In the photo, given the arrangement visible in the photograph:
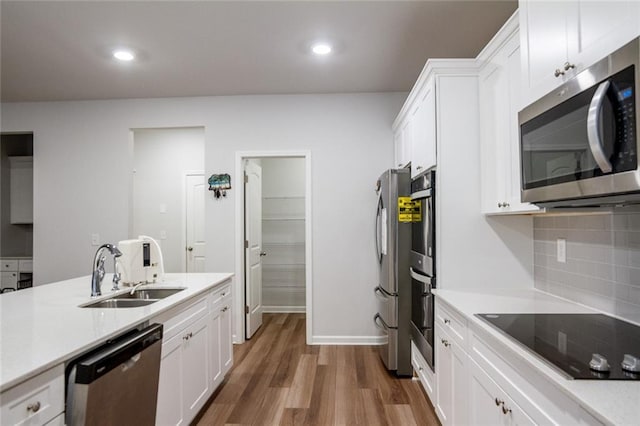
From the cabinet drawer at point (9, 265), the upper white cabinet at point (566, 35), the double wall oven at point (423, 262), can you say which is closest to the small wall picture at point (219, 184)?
the double wall oven at point (423, 262)

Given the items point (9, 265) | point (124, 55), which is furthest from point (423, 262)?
point (9, 265)

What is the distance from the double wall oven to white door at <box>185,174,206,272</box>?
11.2 ft

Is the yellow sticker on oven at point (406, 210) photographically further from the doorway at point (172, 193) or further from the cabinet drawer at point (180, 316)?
the doorway at point (172, 193)

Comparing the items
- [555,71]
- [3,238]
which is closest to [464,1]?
[555,71]

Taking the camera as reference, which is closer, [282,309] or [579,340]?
[579,340]

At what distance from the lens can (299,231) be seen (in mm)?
5211

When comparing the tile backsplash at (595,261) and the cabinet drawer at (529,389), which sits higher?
the tile backsplash at (595,261)

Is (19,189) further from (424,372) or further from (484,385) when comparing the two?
(484,385)

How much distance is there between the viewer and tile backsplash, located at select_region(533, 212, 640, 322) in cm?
147

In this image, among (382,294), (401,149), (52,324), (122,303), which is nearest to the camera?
(52,324)

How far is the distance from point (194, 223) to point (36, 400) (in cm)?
416

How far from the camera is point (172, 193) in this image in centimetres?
512

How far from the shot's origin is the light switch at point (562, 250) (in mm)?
1871

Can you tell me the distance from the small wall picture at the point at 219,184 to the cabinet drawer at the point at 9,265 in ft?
9.52
